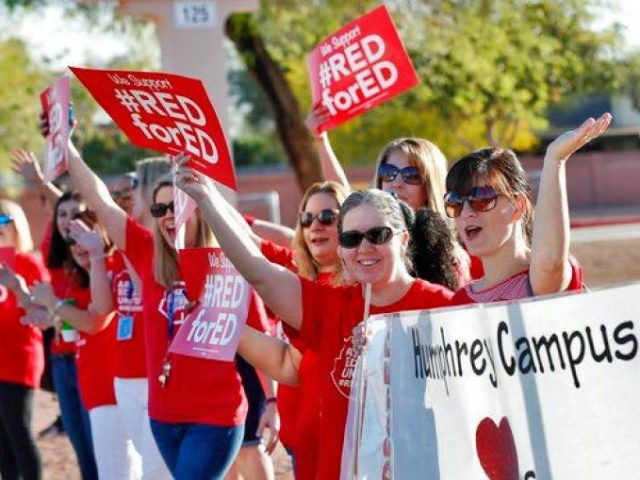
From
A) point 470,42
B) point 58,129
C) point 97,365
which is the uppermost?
point 470,42

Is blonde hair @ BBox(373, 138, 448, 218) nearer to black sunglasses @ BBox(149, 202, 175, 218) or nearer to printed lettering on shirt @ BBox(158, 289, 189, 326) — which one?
black sunglasses @ BBox(149, 202, 175, 218)

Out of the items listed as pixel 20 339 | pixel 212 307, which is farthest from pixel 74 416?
pixel 212 307

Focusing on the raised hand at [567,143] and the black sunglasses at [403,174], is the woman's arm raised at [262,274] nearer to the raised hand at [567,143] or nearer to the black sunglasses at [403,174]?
the raised hand at [567,143]

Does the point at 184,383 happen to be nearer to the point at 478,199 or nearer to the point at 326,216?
the point at 326,216

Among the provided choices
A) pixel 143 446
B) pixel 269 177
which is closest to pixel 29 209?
pixel 269 177

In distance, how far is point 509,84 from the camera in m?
25.2

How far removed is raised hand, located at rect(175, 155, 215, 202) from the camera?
4727 millimetres

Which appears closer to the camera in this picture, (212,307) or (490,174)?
(490,174)

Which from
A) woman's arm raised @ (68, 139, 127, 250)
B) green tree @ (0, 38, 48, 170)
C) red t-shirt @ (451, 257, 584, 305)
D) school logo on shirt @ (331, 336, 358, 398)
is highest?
green tree @ (0, 38, 48, 170)

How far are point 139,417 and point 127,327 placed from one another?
476 mm

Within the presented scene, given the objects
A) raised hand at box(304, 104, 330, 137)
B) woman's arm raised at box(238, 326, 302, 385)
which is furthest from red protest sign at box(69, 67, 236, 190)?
raised hand at box(304, 104, 330, 137)

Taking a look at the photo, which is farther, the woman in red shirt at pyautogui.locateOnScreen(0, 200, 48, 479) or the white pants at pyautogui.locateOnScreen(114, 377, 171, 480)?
the woman in red shirt at pyautogui.locateOnScreen(0, 200, 48, 479)

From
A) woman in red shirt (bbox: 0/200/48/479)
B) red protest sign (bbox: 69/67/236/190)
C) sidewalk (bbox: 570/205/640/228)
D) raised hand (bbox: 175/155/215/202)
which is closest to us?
raised hand (bbox: 175/155/215/202)

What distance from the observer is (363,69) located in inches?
282
